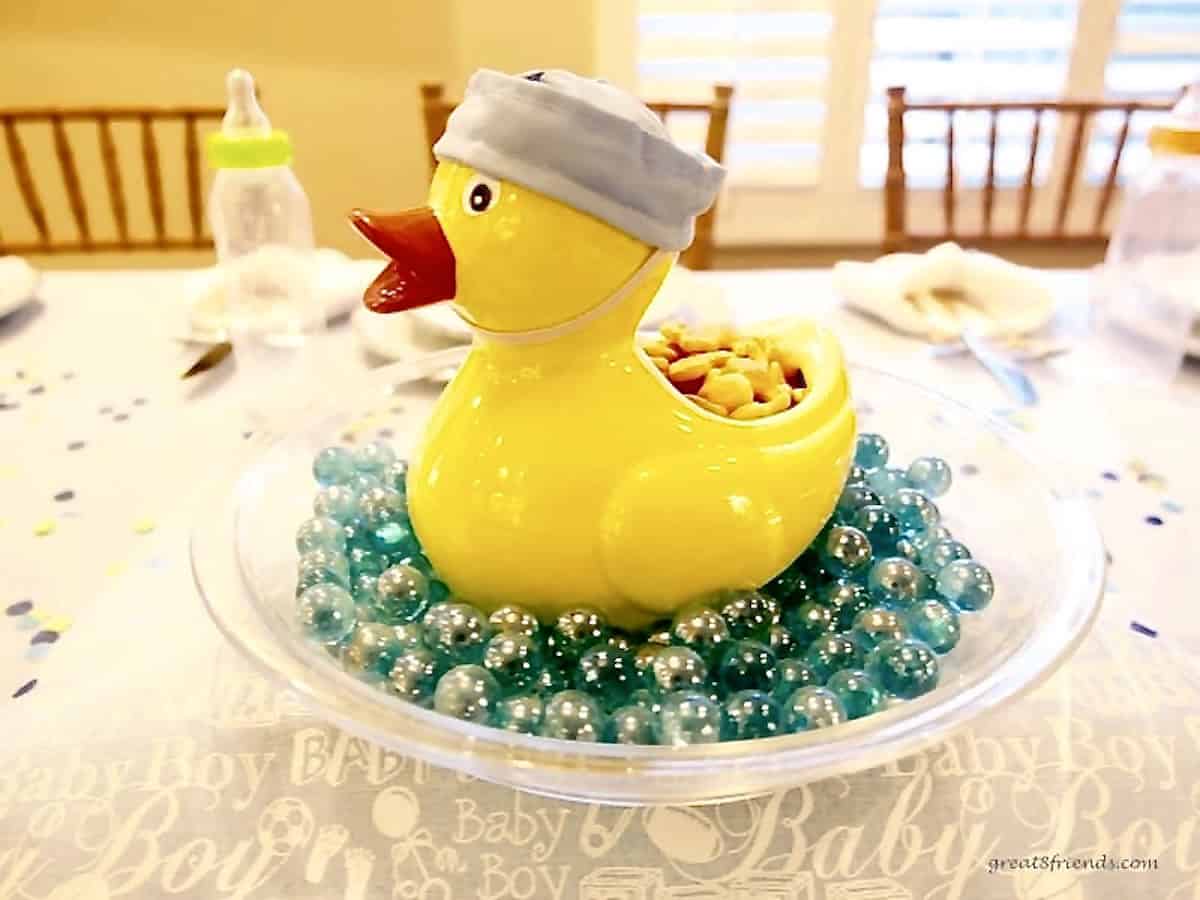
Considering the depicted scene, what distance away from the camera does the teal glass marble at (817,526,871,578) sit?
0.53 meters

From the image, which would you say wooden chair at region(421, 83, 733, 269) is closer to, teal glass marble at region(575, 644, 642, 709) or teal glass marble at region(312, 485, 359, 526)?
teal glass marble at region(312, 485, 359, 526)

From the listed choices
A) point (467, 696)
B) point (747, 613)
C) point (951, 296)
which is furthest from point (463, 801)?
point (951, 296)

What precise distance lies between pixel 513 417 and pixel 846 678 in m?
0.18

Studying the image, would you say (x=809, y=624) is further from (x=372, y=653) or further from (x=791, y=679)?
(x=372, y=653)

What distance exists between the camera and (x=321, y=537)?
1.79 ft

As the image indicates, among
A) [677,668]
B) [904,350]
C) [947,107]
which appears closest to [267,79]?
[947,107]

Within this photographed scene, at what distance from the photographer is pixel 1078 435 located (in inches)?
29.2

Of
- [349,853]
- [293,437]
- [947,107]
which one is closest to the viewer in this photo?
[349,853]

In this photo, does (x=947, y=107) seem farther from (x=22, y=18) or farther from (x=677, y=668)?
(x=22, y=18)

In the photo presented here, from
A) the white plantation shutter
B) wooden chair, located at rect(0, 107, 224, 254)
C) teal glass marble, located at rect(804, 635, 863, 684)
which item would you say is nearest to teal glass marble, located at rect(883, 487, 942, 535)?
teal glass marble, located at rect(804, 635, 863, 684)

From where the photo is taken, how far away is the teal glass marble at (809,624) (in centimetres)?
50

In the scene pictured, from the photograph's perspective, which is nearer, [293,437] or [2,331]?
[293,437]

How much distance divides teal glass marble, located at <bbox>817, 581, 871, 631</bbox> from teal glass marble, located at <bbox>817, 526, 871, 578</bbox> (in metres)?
0.01

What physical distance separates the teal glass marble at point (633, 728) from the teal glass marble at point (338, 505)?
211 millimetres
